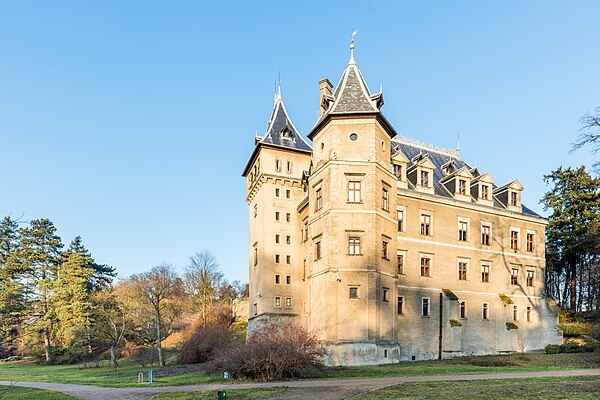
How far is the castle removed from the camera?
30.9 metres

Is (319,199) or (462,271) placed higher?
(319,199)

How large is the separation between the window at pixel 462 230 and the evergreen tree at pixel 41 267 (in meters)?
51.5

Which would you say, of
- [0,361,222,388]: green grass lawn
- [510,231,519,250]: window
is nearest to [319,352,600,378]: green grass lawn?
[0,361,222,388]: green grass lawn

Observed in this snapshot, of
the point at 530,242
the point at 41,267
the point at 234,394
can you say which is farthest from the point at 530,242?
the point at 41,267

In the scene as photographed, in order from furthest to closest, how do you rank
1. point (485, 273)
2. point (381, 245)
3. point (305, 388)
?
point (485, 273)
point (381, 245)
point (305, 388)

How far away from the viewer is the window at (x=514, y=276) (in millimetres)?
39781

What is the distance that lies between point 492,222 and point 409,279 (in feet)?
32.9

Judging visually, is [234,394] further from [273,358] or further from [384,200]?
[384,200]

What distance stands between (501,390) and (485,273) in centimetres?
2560

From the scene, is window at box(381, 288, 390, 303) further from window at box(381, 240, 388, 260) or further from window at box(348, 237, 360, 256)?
window at box(348, 237, 360, 256)

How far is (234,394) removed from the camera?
16.6 m

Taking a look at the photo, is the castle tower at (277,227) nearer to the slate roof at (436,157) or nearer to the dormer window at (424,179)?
the slate roof at (436,157)

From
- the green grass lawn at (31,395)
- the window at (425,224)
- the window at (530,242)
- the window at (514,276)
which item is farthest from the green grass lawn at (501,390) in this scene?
the window at (530,242)

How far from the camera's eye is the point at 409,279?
114 ft
